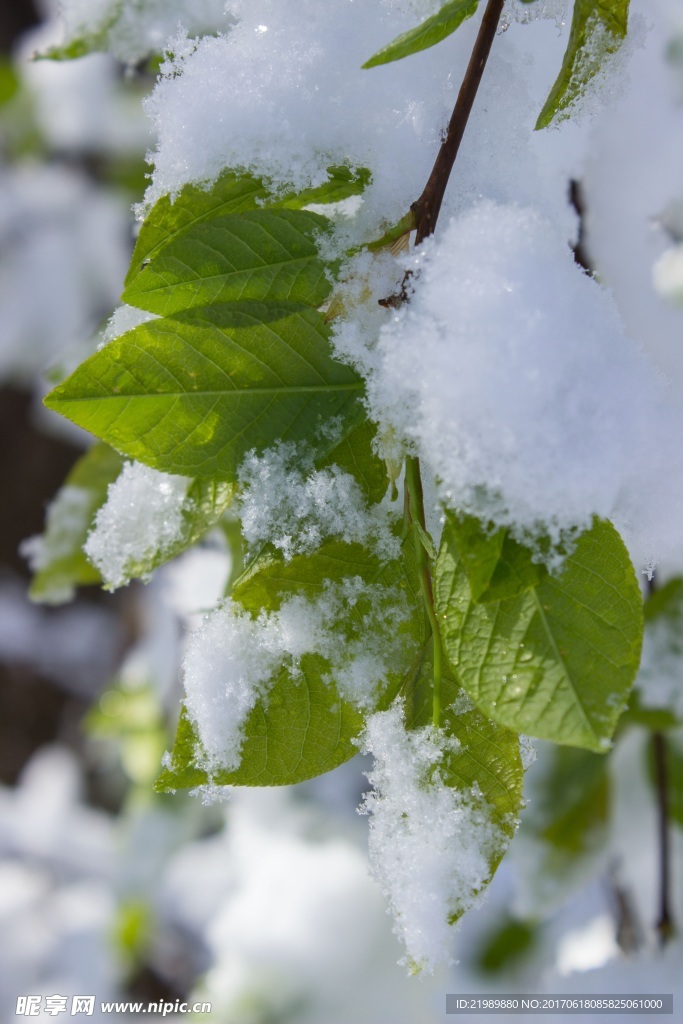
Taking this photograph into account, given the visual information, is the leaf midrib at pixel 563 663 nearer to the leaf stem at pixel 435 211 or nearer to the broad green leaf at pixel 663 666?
the leaf stem at pixel 435 211

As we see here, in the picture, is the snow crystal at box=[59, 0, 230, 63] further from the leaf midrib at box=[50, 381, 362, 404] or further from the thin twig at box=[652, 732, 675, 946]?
the thin twig at box=[652, 732, 675, 946]

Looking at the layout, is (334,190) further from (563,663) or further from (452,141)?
(563,663)

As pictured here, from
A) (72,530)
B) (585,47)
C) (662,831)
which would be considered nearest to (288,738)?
(585,47)

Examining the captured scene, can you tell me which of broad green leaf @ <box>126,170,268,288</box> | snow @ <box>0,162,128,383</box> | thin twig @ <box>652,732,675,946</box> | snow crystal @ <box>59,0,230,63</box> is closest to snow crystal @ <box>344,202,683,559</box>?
broad green leaf @ <box>126,170,268,288</box>

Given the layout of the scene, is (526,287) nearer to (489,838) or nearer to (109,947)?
(489,838)

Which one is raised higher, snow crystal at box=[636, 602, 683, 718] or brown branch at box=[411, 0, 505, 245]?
brown branch at box=[411, 0, 505, 245]

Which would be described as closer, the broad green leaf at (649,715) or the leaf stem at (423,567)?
the leaf stem at (423,567)

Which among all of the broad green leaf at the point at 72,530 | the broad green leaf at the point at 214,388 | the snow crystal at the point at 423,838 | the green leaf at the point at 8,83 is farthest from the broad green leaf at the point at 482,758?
the green leaf at the point at 8,83

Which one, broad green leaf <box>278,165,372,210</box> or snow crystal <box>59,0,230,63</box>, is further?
snow crystal <box>59,0,230,63</box>
